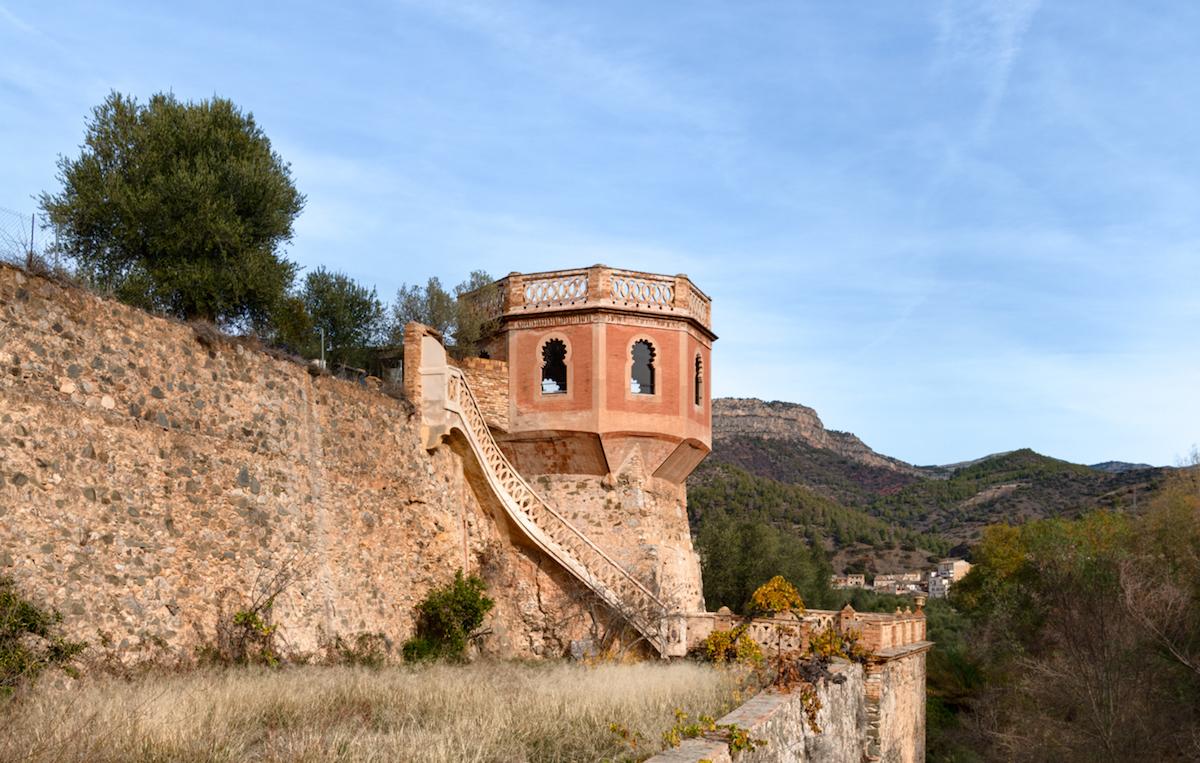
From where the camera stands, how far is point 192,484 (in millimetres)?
12914

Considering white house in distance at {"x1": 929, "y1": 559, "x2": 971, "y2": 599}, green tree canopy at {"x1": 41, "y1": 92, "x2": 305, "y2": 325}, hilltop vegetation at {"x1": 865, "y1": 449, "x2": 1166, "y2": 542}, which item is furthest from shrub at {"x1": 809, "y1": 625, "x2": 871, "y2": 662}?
hilltop vegetation at {"x1": 865, "y1": 449, "x2": 1166, "y2": 542}

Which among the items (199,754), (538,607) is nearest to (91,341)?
(199,754)

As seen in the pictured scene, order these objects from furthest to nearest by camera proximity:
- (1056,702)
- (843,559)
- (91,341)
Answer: (843,559), (1056,702), (91,341)

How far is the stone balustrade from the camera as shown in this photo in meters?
21.8

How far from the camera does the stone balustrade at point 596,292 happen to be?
21.8m

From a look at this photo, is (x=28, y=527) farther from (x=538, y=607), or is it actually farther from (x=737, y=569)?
(x=737, y=569)

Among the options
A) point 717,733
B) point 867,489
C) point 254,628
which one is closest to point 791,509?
point 867,489

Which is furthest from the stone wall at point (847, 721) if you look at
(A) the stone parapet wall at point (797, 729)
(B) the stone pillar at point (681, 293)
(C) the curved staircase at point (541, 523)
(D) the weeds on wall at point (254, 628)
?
(B) the stone pillar at point (681, 293)

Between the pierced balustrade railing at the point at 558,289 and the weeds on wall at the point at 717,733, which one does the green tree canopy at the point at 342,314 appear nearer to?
the pierced balustrade railing at the point at 558,289

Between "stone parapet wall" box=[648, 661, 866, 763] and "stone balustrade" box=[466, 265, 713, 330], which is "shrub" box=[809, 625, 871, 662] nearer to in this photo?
"stone parapet wall" box=[648, 661, 866, 763]

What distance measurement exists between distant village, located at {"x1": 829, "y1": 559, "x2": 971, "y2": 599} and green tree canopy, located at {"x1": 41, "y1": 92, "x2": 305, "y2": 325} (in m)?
47.2

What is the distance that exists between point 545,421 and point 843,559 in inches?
2120

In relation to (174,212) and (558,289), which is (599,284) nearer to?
(558,289)

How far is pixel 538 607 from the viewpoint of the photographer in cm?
2014
